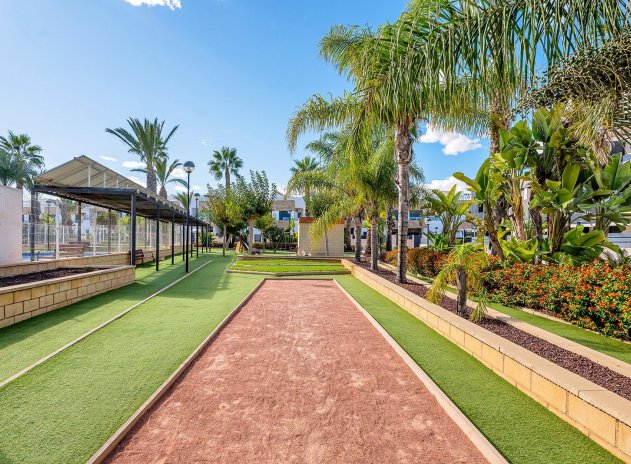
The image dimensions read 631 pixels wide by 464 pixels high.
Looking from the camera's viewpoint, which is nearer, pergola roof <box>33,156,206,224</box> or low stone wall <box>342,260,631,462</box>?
low stone wall <box>342,260,631,462</box>

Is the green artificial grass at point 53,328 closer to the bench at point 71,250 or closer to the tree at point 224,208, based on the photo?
the bench at point 71,250

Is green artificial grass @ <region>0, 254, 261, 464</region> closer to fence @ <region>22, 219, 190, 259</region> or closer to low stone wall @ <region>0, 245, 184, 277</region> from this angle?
low stone wall @ <region>0, 245, 184, 277</region>

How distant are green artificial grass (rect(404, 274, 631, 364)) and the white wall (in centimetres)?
1432

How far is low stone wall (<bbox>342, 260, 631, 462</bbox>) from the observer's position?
8.43ft

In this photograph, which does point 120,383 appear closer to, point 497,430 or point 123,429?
point 123,429

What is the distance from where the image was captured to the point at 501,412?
3.20 meters

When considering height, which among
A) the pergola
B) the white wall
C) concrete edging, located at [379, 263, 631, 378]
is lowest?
concrete edging, located at [379, 263, 631, 378]

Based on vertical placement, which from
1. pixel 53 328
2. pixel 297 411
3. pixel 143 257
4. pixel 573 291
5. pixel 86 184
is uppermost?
pixel 86 184

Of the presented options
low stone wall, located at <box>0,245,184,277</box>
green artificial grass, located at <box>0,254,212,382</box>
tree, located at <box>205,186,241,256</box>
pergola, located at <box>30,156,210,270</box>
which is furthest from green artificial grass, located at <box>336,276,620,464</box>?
tree, located at <box>205,186,241,256</box>

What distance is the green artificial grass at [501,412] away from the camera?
8.57ft

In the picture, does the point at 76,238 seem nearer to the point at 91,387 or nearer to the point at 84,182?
the point at 84,182

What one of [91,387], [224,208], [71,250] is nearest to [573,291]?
[91,387]

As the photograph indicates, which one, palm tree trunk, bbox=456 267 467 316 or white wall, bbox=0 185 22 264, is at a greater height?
white wall, bbox=0 185 22 264

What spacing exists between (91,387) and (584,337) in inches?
297
